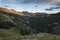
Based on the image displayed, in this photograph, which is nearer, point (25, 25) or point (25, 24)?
point (25, 25)

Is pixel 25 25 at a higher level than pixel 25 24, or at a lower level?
higher

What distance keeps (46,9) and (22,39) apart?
137 metres

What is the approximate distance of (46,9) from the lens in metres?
175

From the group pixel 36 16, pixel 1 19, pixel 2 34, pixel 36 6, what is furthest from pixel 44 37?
pixel 36 6

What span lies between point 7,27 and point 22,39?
31031mm

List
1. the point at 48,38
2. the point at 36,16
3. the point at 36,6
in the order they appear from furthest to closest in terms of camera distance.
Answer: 1. the point at 36,6
2. the point at 36,16
3. the point at 48,38

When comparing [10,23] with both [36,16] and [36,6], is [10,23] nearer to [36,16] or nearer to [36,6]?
[36,16]

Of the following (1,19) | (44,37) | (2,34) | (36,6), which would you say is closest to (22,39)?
(44,37)

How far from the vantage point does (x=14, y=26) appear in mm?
71938

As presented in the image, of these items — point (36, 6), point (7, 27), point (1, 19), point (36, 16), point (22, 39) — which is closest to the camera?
point (22, 39)

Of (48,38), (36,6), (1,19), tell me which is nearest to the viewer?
(48,38)

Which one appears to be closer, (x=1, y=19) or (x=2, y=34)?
(x=2, y=34)

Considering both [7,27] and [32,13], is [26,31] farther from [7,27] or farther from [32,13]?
[32,13]

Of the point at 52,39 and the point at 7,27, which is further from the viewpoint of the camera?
the point at 7,27
